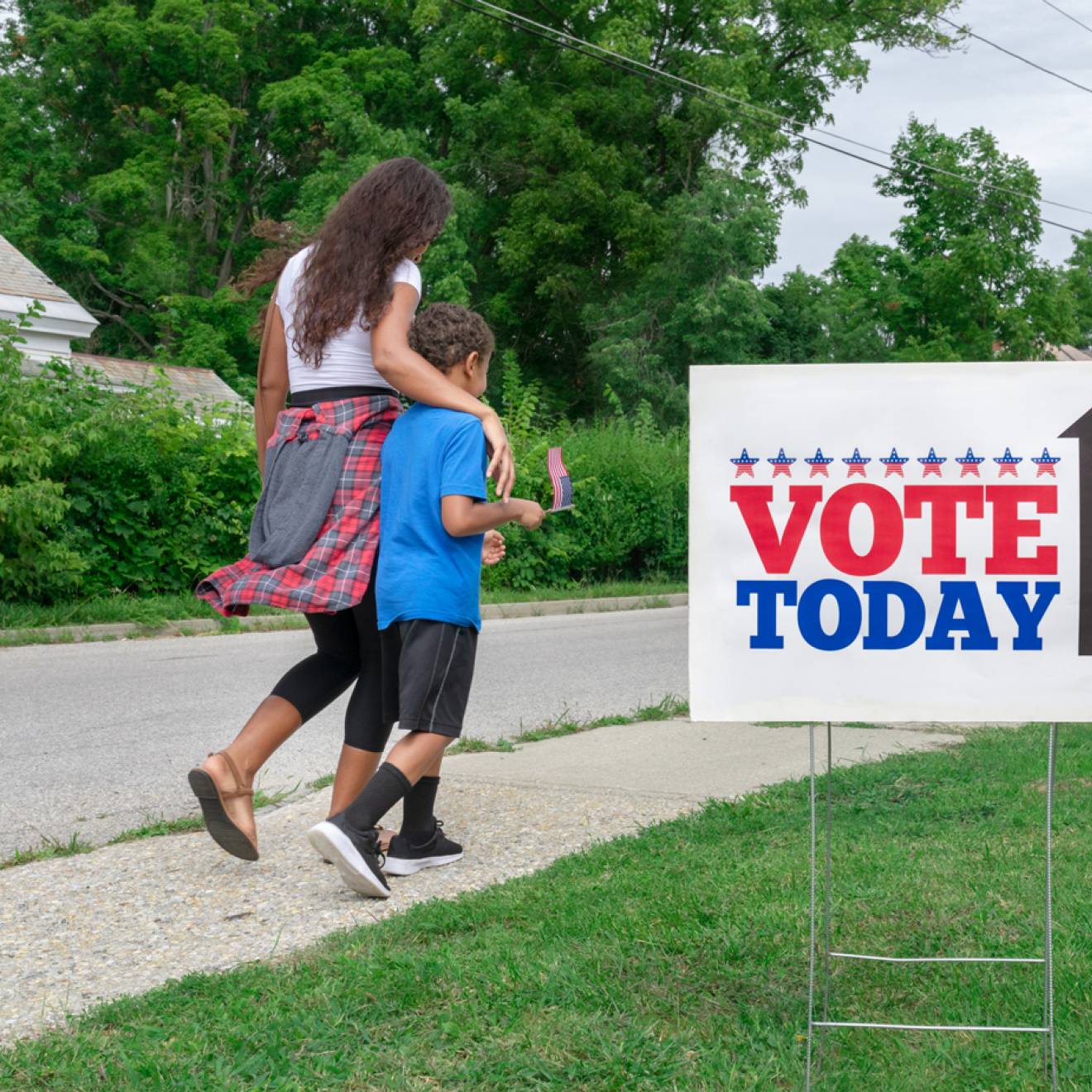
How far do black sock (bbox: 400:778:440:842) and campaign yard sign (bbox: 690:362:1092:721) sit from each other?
192 centimetres

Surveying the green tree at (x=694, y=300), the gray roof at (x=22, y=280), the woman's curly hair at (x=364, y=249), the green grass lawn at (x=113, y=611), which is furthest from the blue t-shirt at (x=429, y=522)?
the green tree at (x=694, y=300)

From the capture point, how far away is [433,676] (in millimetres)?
3986

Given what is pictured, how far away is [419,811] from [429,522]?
3.10 ft

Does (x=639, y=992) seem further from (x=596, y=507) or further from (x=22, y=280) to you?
(x=22, y=280)

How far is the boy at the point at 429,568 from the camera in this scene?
3.95m

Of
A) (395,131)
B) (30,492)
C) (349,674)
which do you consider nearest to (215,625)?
(30,492)

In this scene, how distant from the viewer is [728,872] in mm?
4047

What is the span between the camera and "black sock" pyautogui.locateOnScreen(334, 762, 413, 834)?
151 inches

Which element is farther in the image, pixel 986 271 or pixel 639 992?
pixel 986 271

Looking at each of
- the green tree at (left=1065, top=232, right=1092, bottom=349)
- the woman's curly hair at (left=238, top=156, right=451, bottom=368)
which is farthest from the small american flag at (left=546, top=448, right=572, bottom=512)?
the green tree at (left=1065, top=232, right=1092, bottom=349)

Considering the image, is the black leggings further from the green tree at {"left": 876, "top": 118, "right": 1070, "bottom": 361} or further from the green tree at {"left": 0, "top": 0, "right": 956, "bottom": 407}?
the green tree at {"left": 876, "top": 118, "right": 1070, "bottom": 361}

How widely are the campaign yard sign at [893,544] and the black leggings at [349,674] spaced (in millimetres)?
1805

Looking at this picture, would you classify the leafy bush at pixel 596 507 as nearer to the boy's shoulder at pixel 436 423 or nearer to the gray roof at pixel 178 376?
the gray roof at pixel 178 376

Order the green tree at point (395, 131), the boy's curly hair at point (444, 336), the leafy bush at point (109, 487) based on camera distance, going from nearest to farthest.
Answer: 1. the boy's curly hair at point (444, 336)
2. the leafy bush at point (109, 487)
3. the green tree at point (395, 131)
